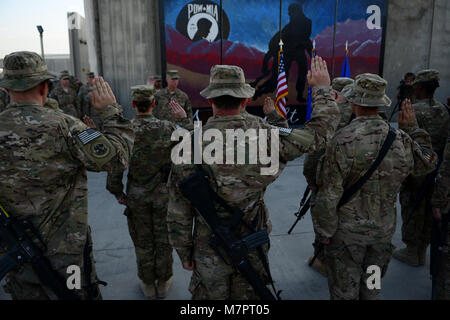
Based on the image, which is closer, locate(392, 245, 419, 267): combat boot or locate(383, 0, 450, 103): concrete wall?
locate(392, 245, 419, 267): combat boot

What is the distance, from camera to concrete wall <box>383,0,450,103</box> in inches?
436

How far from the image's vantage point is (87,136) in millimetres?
2080

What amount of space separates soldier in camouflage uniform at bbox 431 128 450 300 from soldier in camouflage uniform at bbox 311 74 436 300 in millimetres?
325

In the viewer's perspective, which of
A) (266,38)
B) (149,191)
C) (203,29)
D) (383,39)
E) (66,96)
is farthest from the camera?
(383,39)

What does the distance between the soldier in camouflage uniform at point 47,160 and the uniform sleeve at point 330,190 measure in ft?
4.74

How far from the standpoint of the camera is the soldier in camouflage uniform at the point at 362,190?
248 centimetres

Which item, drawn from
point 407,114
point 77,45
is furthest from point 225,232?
point 77,45

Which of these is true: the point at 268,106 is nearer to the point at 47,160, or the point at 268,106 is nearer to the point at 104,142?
the point at 104,142

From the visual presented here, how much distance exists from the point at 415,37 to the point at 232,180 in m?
11.8

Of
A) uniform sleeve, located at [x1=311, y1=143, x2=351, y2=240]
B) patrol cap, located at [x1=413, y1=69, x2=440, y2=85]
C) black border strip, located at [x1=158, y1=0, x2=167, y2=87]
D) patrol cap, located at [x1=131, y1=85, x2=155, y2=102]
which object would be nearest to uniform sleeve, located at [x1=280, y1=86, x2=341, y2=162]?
uniform sleeve, located at [x1=311, y1=143, x2=351, y2=240]

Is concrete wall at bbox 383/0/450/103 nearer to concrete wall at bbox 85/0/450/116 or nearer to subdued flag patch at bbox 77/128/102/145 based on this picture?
concrete wall at bbox 85/0/450/116

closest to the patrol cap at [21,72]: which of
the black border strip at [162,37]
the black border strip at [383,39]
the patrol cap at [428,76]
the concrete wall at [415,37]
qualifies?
the patrol cap at [428,76]
